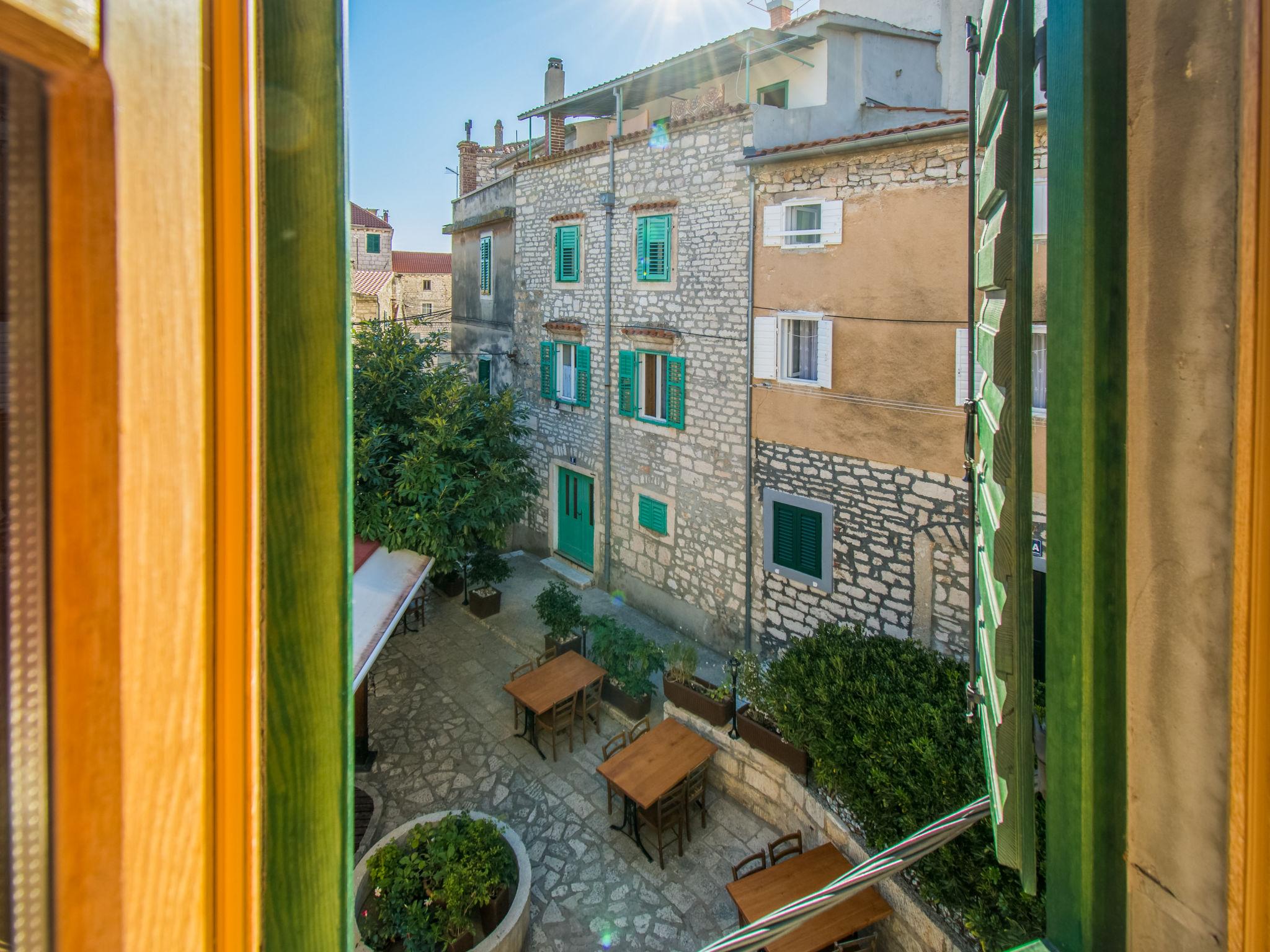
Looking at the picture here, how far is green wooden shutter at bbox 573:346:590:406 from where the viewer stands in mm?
13250

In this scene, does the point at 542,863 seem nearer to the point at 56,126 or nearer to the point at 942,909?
the point at 942,909

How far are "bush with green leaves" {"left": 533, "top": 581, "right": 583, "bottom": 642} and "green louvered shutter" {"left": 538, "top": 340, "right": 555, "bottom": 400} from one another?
4.66m

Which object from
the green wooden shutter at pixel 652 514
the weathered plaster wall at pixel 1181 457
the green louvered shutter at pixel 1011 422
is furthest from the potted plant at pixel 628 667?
the weathered plaster wall at pixel 1181 457

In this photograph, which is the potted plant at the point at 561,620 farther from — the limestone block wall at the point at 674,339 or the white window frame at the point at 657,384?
the white window frame at the point at 657,384

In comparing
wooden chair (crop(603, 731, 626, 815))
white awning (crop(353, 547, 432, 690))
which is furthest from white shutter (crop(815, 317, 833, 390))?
white awning (crop(353, 547, 432, 690))

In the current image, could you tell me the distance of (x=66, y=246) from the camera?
49 cm

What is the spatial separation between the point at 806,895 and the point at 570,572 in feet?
30.6

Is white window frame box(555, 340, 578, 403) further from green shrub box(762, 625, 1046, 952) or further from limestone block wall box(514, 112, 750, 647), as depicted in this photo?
green shrub box(762, 625, 1046, 952)

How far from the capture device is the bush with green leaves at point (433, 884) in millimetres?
5488

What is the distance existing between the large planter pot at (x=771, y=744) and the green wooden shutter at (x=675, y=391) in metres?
4.84

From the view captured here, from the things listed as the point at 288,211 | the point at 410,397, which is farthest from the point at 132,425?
the point at 410,397

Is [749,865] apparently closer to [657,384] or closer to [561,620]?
[561,620]

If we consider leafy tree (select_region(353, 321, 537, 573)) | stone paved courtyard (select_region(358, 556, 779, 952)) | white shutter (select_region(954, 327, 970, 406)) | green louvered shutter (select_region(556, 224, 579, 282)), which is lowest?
stone paved courtyard (select_region(358, 556, 779, 952))

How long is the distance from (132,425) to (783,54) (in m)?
13.0
